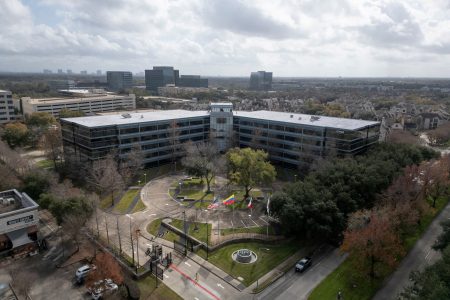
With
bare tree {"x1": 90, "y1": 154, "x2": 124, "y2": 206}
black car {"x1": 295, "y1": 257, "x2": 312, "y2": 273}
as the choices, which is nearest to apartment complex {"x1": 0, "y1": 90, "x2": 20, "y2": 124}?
bare tree {"x1": 90, "y1": 154, "x2": 124, "y2": 206}

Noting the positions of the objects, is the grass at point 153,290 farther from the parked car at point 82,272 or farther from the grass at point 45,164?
the grass at point 45,164

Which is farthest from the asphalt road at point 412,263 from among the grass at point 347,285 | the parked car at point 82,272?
the parked car at point 82,272

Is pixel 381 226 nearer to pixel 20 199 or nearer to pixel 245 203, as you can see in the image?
pixel 245 203

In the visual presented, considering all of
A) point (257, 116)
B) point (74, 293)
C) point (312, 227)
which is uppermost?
point (257, 116)

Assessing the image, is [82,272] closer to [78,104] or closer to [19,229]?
[19,229]

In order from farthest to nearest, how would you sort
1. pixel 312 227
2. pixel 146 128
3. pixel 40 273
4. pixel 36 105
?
pixel 36 105, pixel 146 128, pixel 312 227, pixel 40 273

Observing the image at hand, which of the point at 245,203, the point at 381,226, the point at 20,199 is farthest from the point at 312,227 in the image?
the point at 20,199

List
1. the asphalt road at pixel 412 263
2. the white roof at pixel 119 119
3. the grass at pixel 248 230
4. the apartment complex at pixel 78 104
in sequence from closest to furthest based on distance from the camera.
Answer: the asphalt road at pixel 412 263 < the grass at pixel 248 230 < the white roof at pixel 119 119 < the apartment complex at pixel 78 104
